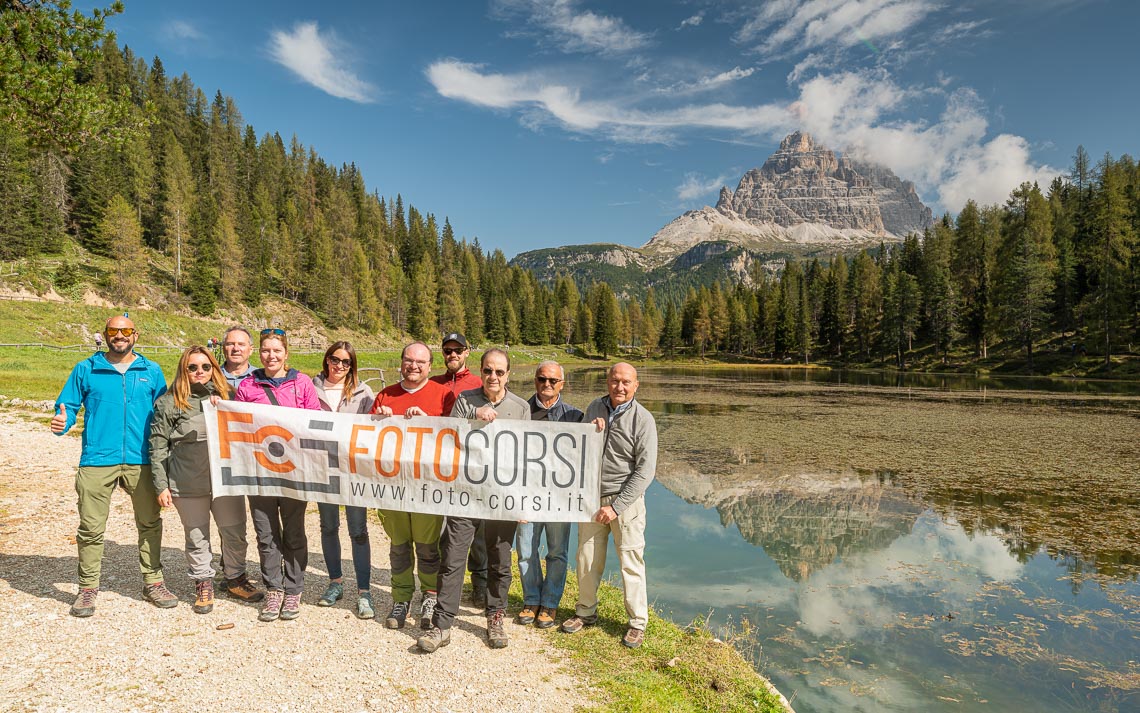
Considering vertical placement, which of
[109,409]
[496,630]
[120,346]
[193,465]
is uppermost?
[120,346]

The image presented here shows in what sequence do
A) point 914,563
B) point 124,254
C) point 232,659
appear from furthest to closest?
point 124,254 < point 914,563 < point 232,659

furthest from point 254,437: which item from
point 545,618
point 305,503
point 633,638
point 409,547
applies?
point 633,638

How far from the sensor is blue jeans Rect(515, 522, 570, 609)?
6.54 meters

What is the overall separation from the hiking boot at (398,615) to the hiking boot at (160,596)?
242 cm

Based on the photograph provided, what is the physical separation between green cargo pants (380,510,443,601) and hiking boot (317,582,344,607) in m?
0.99

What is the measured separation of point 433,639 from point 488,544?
1085mm

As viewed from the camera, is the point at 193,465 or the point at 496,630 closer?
the point at 496,630

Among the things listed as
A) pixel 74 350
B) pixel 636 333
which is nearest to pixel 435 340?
pixel 636 333

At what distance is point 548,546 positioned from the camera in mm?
6617

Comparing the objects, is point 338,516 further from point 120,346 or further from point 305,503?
point 120,346

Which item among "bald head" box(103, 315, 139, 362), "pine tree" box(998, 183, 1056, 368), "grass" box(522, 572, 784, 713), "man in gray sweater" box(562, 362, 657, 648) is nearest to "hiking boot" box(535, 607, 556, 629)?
"grass" box(522, 572, 784, 713)

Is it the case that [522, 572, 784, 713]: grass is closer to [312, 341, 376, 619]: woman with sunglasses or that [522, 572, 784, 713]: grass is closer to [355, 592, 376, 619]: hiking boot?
[355, 592, 376, 619]: hiking boot

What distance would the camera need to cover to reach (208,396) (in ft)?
21.0

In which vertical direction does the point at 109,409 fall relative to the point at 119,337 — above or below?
below
